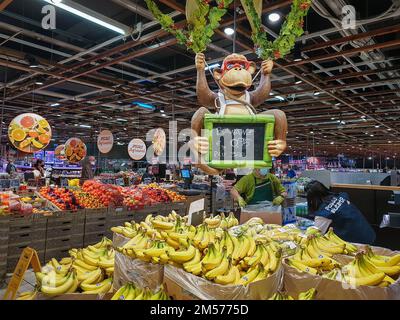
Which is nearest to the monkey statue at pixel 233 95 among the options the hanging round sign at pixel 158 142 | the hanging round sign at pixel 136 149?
the hanging round sign at pixel 158 142

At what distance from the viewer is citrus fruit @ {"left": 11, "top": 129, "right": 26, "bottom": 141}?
19.6 ft

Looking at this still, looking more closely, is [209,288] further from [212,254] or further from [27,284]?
[27,284]

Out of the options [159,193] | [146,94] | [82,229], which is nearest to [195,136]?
[82,229]

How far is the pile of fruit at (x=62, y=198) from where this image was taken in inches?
211

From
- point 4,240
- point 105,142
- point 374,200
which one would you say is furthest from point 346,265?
point 105,142

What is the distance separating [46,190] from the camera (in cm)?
620

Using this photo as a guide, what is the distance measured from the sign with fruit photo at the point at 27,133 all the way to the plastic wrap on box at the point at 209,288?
557cm

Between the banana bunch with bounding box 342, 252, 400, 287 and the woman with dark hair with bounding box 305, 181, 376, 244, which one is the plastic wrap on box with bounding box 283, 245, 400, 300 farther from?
the woman with dark hair with bounding box 305, 181, 376, 244

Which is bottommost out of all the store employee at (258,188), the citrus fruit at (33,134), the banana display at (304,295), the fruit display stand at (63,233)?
the fruit display stand at (63,233)

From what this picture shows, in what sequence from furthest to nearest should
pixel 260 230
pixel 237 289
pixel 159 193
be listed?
pixel 159 193
pixel 260 230
pixel 237 289

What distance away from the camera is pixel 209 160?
189 cm

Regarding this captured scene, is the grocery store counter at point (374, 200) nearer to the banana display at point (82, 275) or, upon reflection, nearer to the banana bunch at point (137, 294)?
the banana display at point (82, 275)

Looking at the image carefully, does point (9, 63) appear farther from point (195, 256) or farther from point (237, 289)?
point (237, 289)
